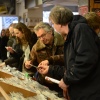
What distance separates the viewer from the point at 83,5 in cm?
368

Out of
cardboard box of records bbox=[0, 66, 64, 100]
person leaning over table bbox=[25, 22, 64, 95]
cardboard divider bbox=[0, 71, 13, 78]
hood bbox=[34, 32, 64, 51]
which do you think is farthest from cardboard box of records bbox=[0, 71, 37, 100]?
cardboard divider bbox=[0, 71, 13, 78]

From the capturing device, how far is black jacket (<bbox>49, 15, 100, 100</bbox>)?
1792 mm

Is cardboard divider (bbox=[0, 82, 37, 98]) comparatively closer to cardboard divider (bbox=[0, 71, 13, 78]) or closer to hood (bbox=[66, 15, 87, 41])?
cardboard divider (bbox=[0, 71, 13, 78])

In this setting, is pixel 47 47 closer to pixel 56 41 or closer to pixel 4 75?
pixel 56 41

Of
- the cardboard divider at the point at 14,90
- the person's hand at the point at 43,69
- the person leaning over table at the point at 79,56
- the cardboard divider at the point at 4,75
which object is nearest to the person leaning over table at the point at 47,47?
the person's hand at the point at 43,69

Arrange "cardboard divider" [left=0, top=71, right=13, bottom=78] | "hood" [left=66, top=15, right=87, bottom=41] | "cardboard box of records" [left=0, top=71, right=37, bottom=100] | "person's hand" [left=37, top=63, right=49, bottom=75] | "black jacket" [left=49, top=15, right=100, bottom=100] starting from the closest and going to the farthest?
1. "black jacket" [left=49, top=15, right=100, bottom=100]
2. "hood" [left=66, top=15, right=87, bottom=41]
3. "person's hand" [left=37, top=63, right=49, bottom=75]
4. "cardboard box of records" [left=0, top=71, right=37, bottom=100]
5. "cardboard divider" [left=0, top=71, right=13, bottom=78]

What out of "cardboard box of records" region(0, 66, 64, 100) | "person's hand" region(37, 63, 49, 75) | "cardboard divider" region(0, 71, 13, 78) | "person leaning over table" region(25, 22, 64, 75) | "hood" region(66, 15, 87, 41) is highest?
"hood" region(66, 15, 87, 41)

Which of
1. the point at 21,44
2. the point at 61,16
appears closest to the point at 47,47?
the point at 61,16

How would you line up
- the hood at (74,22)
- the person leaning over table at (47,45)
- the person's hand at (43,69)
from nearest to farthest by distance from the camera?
the hood at (74,22) → the person's hand at (43,69) → the person leaning over table at (47,45)

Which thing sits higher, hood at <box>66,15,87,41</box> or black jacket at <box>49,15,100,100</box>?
hood at <box>66,15,87,41</box>

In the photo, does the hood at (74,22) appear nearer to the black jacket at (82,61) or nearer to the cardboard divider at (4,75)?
the black jacket at (82,61)

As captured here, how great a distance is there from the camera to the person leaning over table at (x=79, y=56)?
1794 millimetres

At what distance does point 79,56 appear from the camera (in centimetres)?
181

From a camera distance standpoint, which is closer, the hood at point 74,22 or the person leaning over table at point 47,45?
the hood at point 74,22
